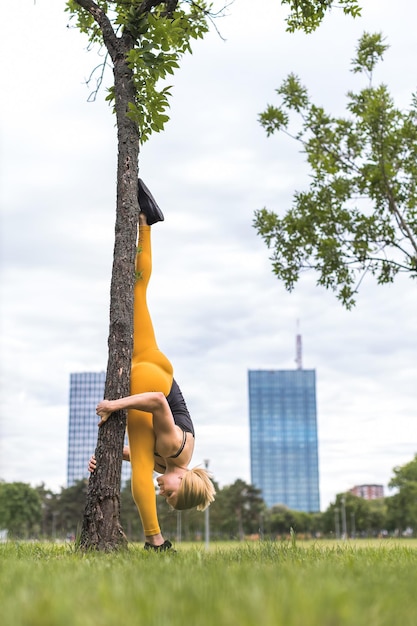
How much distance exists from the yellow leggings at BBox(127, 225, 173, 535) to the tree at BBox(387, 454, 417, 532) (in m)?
80.2

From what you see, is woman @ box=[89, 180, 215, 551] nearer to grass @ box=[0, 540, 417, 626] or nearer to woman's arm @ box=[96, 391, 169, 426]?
woman's arm @ box=[96, 391, 169, 426]

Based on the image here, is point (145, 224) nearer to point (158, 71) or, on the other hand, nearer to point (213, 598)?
point (158, 71)

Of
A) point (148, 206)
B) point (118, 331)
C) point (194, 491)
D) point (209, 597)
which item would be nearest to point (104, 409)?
point (118, 331)

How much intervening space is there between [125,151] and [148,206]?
1.92 ft

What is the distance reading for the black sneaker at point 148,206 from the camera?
280 inches

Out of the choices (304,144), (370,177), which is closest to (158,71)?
(370,177)

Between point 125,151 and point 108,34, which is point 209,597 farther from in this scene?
point 108,34

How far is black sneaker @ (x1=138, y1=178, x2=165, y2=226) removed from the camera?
710cm

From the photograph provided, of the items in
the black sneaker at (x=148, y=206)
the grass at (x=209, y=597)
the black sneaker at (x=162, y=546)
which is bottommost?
the black sneaker at (x=162, y=546)

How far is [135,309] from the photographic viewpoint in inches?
269

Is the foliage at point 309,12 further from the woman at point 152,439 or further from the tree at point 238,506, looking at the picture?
the tree at point 238,506

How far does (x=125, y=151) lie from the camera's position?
272 inches

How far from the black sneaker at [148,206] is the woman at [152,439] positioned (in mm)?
658

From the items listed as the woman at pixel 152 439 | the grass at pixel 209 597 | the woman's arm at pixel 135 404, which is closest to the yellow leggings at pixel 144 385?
the woman at pixel 152 439
